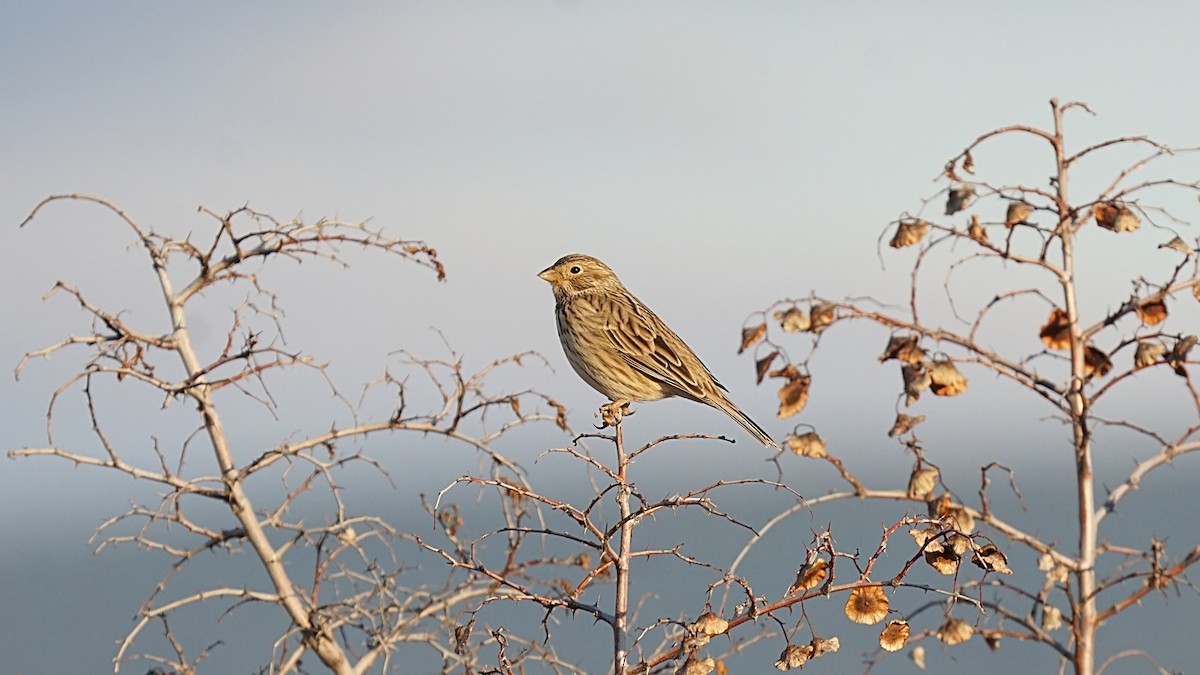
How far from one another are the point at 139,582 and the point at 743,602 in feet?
455

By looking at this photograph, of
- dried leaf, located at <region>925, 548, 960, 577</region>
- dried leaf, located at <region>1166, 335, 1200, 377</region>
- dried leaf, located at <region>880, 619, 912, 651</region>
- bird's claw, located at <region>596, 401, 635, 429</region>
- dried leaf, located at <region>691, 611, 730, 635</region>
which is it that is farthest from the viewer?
bird's claw, located at <region>596, 401, 635, 429</region>

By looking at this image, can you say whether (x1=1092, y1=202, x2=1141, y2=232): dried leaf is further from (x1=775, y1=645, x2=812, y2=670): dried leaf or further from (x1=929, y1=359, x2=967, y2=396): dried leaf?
(x1=775, y1=645, x2=812, y2=670): dried leaf

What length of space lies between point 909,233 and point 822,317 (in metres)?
0.56

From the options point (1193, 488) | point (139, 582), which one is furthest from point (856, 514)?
point (139, 582)

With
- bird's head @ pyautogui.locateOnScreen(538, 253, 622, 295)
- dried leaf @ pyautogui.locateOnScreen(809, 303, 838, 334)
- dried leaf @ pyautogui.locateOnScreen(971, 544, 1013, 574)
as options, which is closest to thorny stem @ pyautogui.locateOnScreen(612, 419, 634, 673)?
dried leaf @ pyautogui.locateOnScreen(971, 544, 1013, 574)

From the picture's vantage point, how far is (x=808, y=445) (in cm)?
523

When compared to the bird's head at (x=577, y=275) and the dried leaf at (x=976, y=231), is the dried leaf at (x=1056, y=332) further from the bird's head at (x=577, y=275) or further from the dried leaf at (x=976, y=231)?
the bird's head at (x=577, y=275)

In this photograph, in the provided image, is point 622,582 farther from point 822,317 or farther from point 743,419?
point 743,419

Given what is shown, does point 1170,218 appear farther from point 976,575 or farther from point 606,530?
point 606,530

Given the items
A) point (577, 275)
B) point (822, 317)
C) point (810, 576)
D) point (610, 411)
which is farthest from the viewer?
point (577, 275)

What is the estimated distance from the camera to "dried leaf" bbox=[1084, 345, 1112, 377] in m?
5.38

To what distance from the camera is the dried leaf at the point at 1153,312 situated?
537 cm

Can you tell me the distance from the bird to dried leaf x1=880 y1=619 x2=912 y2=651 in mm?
3909

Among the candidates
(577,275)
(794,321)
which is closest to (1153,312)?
(794,321)
